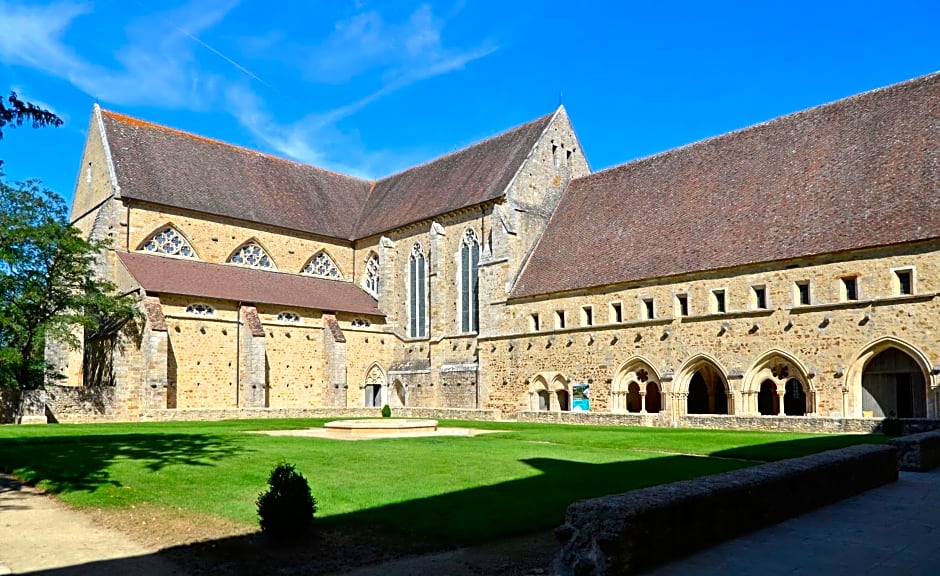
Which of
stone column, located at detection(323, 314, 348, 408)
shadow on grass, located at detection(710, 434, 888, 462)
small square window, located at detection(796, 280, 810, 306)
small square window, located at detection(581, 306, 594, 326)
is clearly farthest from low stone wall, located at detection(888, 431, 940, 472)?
stone column, located at detection(323, 314, 348, 408)

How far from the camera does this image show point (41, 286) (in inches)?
1204

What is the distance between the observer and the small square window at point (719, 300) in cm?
2730

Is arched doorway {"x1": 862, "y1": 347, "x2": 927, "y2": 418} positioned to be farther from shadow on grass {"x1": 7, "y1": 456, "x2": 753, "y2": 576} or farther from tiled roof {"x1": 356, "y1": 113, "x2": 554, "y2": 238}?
tiled roof {"x1": 356, "y1": 113, "x2": 554, "y2": 238}

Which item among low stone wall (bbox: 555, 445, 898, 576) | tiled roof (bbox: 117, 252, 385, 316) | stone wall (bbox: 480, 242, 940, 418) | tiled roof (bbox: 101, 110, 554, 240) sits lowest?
low stone wall (bbox: 555, 445, 898, 576)

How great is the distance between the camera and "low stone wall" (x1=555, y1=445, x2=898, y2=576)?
611cm

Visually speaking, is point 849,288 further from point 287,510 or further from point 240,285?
point 240,285

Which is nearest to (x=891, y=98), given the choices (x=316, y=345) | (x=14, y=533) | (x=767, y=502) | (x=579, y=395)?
(x=579, y=395)

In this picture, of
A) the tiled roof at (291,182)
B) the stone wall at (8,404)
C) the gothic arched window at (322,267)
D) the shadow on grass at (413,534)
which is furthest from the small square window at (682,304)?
the stone wall at (8,404)

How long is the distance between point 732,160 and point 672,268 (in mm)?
5881

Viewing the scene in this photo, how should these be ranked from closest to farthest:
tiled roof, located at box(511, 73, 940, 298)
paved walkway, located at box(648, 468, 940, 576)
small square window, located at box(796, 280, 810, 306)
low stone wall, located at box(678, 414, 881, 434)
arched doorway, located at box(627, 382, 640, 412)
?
paved walkway, located at box(648, 468, 940, 576), low stone wall, located at box(678, 414, 881, 434), tiled roof, located at box(511, 73, 940, 298), small square window, located at box(796, 280, 810, 306), arched doorway, located at box(627, 382, 640, 412)

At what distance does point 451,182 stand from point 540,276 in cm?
961

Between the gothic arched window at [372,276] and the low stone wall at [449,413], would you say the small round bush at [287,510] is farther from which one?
the gothic arched window at [372,276]

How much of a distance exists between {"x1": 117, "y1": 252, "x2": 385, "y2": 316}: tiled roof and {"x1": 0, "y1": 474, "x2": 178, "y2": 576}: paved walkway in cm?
2345

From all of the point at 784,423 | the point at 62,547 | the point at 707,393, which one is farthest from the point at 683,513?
the point at 707,393
